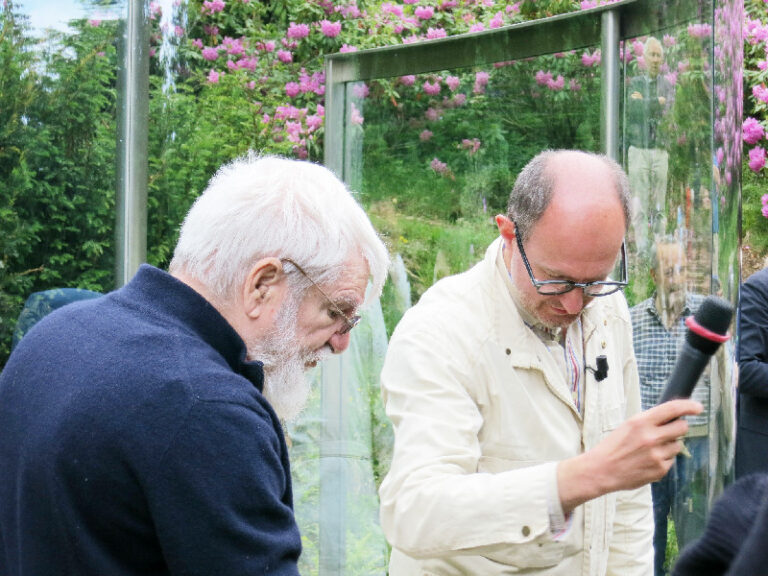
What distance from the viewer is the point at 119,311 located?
182cm

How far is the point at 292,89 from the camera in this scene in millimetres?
6809

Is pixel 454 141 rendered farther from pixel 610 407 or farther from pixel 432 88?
pixel 610 407

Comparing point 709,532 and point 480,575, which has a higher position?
point 709,532

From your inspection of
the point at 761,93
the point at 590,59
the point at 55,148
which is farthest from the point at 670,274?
the point at 761,93

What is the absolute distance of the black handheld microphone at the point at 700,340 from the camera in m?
1.79

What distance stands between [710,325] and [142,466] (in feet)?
3.14

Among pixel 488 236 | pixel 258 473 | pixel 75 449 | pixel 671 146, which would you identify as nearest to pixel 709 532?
pixel 258 473

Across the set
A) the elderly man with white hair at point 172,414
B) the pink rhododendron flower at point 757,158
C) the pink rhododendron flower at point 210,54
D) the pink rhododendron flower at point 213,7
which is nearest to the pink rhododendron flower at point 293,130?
the pink rhododendron flower at point 210,54

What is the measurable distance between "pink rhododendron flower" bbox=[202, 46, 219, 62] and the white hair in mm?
4588

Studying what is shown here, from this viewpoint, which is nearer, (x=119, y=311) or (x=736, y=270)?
(x=119, y=311)

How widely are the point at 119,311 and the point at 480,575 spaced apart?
1.12m

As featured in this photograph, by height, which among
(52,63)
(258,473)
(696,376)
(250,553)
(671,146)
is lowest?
(250,553)

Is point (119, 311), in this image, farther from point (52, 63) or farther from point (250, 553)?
point (52, 63)

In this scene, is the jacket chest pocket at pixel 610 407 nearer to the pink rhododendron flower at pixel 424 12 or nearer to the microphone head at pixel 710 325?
the microphone head at pixel 710 325
